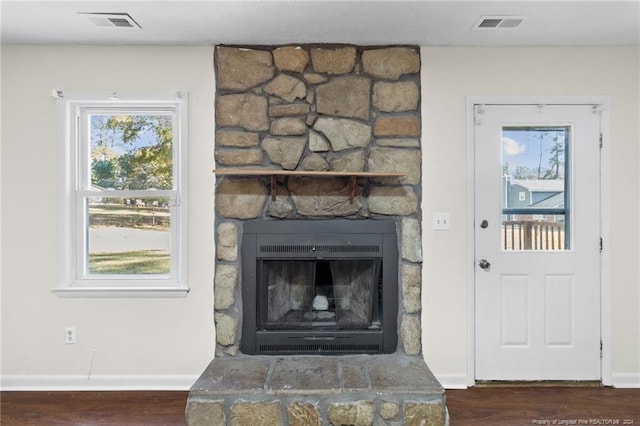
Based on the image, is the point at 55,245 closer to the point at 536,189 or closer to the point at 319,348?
the point at 319,348

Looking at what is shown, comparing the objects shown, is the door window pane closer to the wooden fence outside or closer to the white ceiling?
the wooden fence outside

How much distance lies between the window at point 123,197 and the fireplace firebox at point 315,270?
0.52 metres

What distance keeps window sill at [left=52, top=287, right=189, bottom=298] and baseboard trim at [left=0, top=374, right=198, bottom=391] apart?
537 millimetres

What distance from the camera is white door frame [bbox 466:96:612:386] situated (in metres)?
2.63

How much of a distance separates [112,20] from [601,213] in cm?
330

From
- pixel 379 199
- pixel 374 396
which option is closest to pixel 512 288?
pixel 379 199

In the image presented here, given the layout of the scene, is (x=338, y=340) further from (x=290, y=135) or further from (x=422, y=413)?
(x=290, y=135)

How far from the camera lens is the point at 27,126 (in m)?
2.61

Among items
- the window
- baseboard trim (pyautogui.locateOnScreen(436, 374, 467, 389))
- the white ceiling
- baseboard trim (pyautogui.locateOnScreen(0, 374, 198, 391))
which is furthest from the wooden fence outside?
baseboard trim (pyautogui.locateOnScreen(0, 374, 198, 391))

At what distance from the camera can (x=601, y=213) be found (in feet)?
8.68

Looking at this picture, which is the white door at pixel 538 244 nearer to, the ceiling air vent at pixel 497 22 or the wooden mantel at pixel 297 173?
the ceiling air vent at pixel 497 22

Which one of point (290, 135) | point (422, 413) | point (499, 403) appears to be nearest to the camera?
point (422, 413)

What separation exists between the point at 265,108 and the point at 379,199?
37.6 inches

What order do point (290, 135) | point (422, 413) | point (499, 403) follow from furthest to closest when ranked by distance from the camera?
point (290, 135), point (499, 403), point (422, 413)
